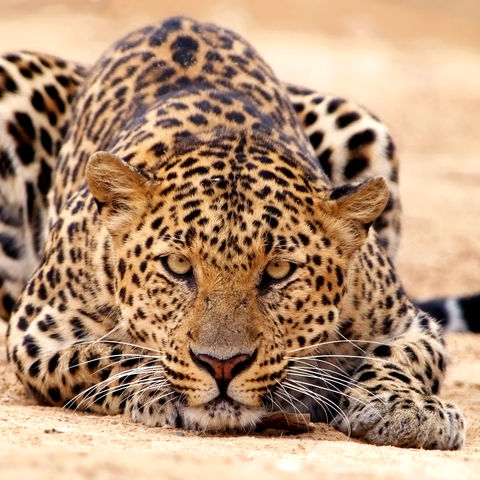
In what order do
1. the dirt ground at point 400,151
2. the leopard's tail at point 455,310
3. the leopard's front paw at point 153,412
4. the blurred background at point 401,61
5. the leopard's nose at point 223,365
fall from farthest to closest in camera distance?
the blurred background at point 401,61 < the leopard's tail at point 455,310 < the leopard's front paw at point 153,412 < the leopard's nose at point 223,365 < the dirt ground at point 400,151

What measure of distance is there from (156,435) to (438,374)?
1.99 metres

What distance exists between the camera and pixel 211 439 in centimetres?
544

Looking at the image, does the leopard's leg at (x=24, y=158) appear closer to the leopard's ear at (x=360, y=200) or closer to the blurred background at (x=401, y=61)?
the leopard's ear at (x=360, y=200)

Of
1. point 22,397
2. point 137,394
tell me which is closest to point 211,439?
point 137,394

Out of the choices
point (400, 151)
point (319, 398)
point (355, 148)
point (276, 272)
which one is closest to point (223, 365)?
point (276, 272)

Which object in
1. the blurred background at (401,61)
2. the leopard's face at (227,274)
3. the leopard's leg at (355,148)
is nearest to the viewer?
the leopard's face at (227,274)

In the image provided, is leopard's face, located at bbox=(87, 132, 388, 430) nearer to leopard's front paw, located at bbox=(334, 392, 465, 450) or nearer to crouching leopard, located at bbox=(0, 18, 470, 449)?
crouching leopard, located at bbox=(0, 18, 470, 449)

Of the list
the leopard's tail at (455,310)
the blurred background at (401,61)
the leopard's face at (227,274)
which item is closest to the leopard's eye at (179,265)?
the leopard's face at (227,274)

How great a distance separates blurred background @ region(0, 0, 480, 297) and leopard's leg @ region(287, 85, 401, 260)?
10.3 ft

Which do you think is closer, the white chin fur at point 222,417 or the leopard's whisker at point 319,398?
the white chin fur at point 222,417

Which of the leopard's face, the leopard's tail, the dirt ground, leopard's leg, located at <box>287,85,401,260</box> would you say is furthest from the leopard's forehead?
the leopard's tail

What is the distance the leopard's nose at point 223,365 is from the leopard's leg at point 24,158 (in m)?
3.46

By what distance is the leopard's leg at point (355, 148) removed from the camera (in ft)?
27.9

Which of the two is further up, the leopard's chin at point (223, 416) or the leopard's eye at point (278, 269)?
the leopard's eye at point (278, 269)
